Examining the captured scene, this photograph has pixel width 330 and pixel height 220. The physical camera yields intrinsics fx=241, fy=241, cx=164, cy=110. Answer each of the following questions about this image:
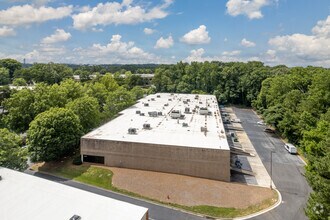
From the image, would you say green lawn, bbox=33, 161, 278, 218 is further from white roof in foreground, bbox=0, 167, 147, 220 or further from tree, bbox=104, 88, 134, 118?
tree, bbox=104, 88, 134, 118

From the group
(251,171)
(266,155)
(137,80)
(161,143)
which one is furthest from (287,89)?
(137,80)

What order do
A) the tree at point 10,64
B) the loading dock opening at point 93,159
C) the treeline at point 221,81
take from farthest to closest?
1. the tree at point 10,64
2. the treeline at point 221,81
3. the loading dock opening at point 93,159

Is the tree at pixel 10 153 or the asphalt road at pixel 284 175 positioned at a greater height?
the tree at pixel 10 153

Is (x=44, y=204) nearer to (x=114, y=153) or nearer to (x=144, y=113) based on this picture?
(x=114, y=153)

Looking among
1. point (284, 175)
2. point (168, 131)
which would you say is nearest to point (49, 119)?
point (168, 131)

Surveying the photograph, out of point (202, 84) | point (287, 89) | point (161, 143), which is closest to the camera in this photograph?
point (161, 143)

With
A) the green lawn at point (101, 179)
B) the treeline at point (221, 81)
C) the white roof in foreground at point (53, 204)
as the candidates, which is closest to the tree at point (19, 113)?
the green lawn at point (101, 179)

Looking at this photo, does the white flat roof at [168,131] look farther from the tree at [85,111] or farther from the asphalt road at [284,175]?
the asphalt road at [284,175]
